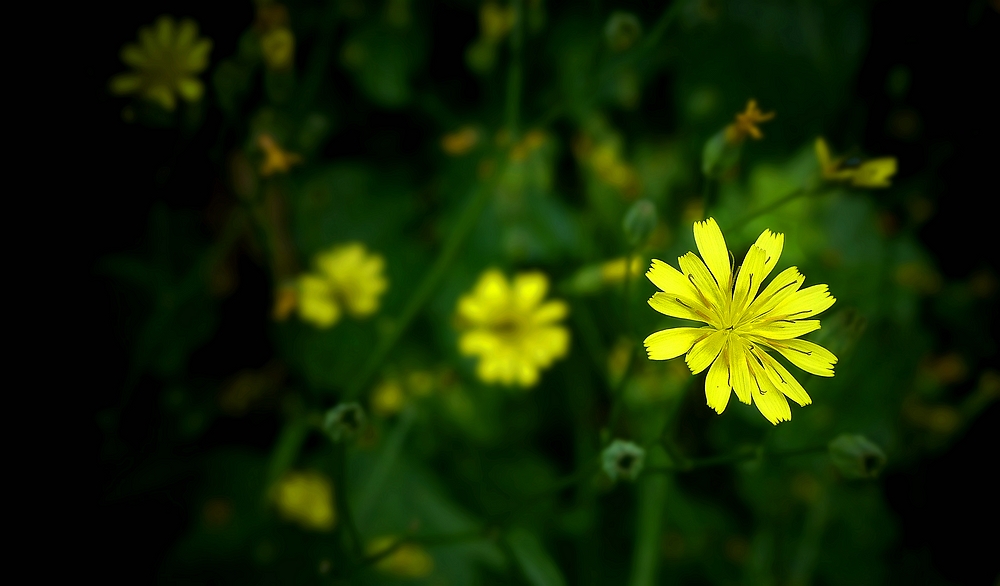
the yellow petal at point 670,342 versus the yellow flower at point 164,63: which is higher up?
the yellow flower at point 164,63

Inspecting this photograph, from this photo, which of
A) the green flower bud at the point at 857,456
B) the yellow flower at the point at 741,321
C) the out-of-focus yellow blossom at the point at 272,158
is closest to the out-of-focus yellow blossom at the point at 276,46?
the out-of-focus yellow blossom at the point at 272,158

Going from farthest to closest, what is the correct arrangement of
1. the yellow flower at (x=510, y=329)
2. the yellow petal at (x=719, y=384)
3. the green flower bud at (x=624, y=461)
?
the yellow flower at (x=510, y=329) → the green flower bud at (x=624, y=461) → the yellow petal at (x=719, y=384)

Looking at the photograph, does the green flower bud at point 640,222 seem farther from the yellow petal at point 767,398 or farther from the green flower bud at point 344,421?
the green flower bud at point 344,421

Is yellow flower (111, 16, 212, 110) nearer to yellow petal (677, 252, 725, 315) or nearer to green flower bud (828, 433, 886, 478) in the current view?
yellow petal (677, 252, 725, 315)

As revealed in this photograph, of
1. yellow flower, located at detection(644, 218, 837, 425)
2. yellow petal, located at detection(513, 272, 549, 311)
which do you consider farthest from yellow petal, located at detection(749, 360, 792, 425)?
yellow petal, located at detection(513, 272, 549, 311)

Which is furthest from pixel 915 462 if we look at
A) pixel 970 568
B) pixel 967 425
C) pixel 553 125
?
pixel 553 125

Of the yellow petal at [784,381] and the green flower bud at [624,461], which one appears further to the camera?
the green flower bud at [624,461]

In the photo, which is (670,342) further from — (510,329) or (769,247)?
(510,329)
